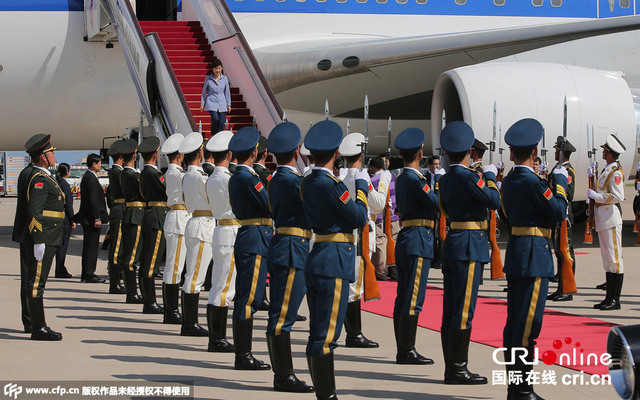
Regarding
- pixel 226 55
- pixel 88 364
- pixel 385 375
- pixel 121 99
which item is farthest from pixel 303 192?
pixel 121 99

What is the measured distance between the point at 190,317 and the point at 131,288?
1.99 m

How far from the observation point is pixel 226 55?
1245 centimetres

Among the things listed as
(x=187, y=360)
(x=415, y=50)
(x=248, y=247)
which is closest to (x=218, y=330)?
(x=187, y=360)

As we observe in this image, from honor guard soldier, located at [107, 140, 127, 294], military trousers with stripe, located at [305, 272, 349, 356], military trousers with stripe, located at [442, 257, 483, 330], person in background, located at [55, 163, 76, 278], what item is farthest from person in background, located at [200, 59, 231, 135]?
military trousers with stripe, located at [305, 272, 349, 356]

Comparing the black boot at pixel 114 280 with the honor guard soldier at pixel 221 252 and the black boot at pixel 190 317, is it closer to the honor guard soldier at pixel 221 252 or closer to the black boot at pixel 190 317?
the black boot at pixel 190 317

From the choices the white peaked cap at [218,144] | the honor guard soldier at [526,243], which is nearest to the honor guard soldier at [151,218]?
the white peaked cap at [218,144]

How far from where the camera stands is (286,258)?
512 cm

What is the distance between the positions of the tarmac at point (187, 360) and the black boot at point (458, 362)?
47mm

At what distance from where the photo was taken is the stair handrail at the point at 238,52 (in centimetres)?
1142

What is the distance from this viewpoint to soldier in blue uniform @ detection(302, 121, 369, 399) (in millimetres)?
4637

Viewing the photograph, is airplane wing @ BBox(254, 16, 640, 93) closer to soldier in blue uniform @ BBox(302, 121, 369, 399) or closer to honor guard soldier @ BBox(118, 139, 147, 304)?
A: honor guard soldier @ BBox(118, 139, 147, 304)

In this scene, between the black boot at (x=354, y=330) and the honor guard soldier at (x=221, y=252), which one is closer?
the honor guard soldier at (x=221, y=252)

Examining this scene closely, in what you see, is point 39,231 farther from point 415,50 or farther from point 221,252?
point 415,50

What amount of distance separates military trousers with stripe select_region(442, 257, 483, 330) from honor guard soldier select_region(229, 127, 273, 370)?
4.05ft
